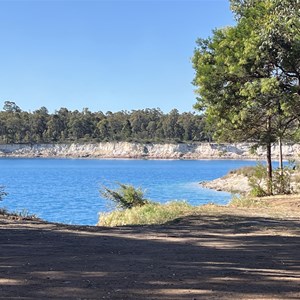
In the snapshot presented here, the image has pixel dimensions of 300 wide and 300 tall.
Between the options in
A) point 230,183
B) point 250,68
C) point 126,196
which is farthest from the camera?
point 230,183

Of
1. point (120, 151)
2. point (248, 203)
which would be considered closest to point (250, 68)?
point (248, 203)

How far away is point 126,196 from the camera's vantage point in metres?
23.5

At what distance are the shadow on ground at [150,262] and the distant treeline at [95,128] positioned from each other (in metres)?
149

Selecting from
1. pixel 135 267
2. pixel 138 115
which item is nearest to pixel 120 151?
pixel 138 115

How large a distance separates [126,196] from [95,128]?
481ft

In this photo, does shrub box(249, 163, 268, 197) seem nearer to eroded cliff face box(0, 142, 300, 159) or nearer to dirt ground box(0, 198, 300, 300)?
dirt ground box(0, 198, 300, 300)

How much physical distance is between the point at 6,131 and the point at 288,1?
158401 mm

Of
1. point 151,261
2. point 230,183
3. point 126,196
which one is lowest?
point 230,183

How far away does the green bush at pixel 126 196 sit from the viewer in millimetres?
23328

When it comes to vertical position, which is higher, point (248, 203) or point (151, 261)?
point (151, 261)

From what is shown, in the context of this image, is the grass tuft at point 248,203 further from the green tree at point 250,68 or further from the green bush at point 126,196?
the green bush at point 126,196

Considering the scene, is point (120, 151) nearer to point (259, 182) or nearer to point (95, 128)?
point (95, 128)

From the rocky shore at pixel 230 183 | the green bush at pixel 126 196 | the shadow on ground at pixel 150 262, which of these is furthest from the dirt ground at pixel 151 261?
the rocky shore at pixel 230 183

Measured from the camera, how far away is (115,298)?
19.1ft
